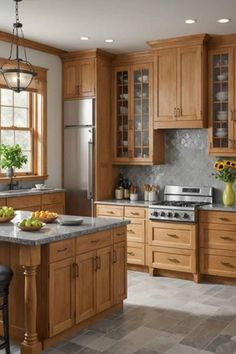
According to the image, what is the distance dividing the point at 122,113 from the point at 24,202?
201cm

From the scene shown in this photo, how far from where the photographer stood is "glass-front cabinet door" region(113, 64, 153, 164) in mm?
6551

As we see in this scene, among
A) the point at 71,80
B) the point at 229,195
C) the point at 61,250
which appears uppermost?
the point at 71,80

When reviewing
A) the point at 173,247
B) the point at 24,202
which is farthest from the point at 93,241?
the point at 173,247

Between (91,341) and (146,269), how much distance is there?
2506 millimetres

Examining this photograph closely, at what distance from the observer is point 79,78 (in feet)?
22.0

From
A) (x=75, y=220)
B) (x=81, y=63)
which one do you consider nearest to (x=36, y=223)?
(x=75, y=220)

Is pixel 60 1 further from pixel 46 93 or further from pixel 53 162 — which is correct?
pixel 53 162

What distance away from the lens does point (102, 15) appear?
5.02 m

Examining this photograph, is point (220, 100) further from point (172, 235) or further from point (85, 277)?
point (85, 277)

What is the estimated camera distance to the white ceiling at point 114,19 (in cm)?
465

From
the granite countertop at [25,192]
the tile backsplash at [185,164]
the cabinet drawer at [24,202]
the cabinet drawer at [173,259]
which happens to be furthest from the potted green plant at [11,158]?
the cabinet drawer at [173,259]

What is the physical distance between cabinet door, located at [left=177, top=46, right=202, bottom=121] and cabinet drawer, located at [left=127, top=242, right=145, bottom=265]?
5.73 ft

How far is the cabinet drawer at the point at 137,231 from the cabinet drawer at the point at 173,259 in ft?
0.77

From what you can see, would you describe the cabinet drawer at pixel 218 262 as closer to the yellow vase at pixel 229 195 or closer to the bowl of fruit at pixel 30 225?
the yellow vase at pixel 229 195
